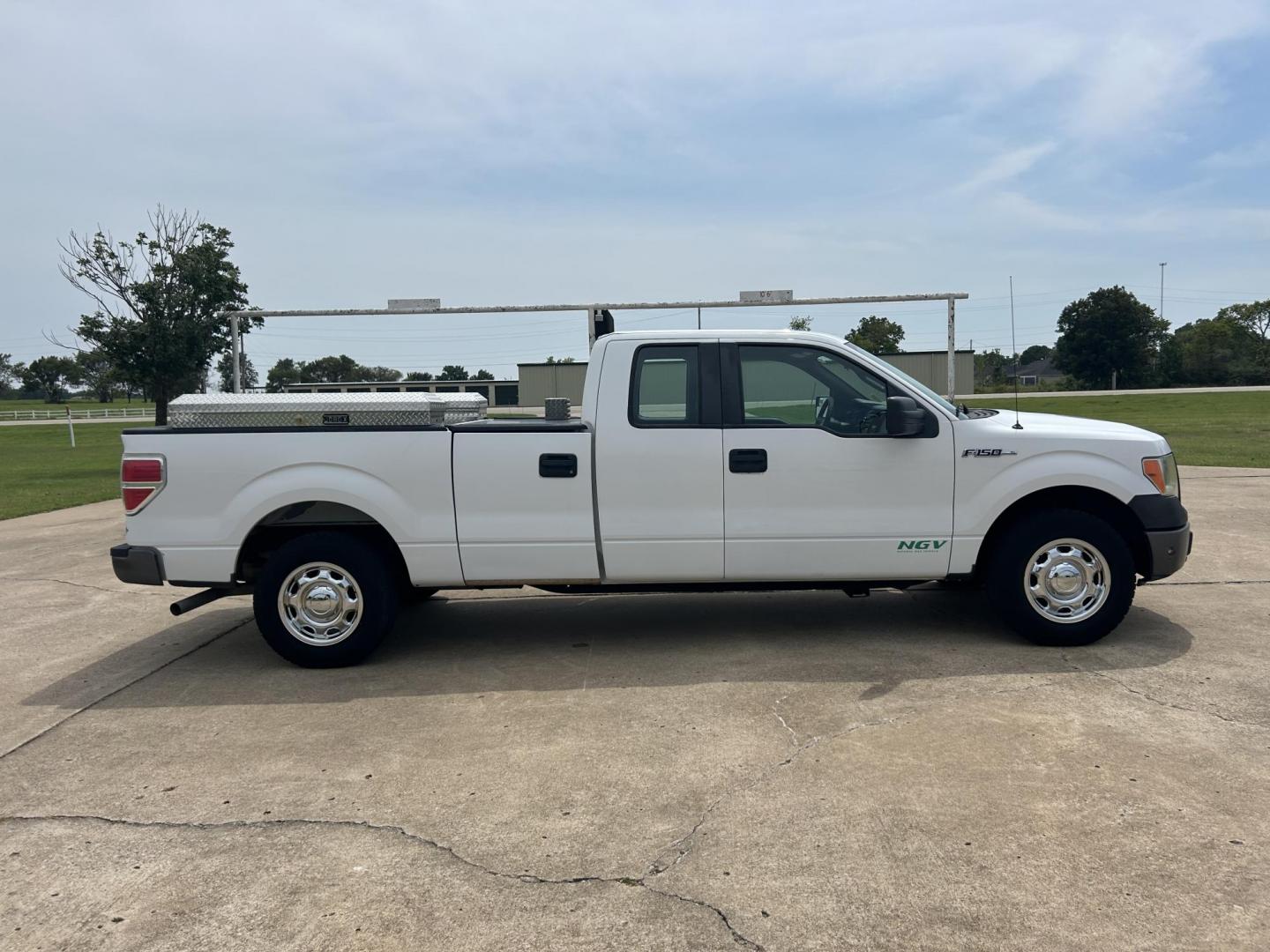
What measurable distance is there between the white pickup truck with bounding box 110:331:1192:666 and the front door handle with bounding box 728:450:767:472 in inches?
0.5

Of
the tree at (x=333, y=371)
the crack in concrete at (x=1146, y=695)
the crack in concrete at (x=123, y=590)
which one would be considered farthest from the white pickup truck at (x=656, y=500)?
the tree at (x=333, y=371)

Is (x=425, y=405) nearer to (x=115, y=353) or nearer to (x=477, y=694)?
(x=477, y=694)

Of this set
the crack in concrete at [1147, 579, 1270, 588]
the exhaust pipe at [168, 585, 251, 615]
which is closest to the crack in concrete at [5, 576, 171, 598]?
the exhaust pipe at [168, 585, 251, 615]

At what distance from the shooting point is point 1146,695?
181 inches

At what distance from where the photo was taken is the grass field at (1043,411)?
15.9 metres

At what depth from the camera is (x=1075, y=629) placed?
17.6 ft

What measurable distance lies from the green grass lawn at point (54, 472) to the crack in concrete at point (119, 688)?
8752mm

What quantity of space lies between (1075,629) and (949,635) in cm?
73

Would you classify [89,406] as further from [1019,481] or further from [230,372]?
[1019,481]

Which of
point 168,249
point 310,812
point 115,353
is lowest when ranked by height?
point 310,812

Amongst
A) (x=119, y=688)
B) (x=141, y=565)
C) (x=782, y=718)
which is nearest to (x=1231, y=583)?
(x=782, y=718)

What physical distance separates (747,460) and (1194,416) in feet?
101

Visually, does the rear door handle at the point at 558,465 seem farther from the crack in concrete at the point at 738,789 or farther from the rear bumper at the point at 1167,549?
the rear bumper at the point at 1167,549

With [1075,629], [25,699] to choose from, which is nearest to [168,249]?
[25,699]
